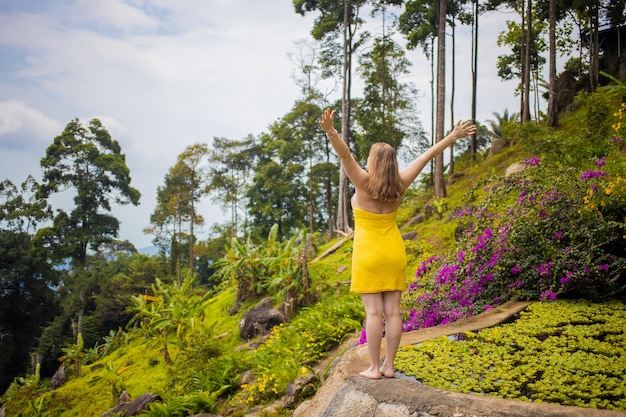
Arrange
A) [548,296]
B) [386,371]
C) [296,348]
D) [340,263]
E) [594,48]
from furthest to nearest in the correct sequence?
[594,48] < [340,263] < [296,348] < [548,296] < [386,371]

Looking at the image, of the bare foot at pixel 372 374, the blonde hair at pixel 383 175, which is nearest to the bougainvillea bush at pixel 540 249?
the bare foot at pixel 372 374

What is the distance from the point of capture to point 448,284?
18.4ft

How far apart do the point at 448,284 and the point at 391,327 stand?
9.78ft

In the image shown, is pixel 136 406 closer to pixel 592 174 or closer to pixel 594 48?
pixel 592 174

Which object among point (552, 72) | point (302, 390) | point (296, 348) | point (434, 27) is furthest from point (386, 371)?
point (434, 27)

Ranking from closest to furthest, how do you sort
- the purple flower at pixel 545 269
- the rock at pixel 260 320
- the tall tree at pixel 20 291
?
the purple flower at pixel 545 269, the rock at pixel 260 320, the tall tree at pixel 20 291

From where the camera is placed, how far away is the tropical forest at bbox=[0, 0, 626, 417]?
3955 millimetres

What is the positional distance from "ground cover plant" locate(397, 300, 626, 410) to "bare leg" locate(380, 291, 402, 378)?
28cm

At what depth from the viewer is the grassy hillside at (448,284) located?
15.2 feet

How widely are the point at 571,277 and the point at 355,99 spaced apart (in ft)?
60.9

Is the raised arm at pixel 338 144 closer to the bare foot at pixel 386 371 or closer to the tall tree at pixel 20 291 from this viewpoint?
the bare foot at pixel 386 371

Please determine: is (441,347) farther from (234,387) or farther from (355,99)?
(355,99)

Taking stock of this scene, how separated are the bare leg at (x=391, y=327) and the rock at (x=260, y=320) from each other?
18.2 ft


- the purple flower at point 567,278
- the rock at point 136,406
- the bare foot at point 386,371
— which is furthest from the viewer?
the rock at point 136,406
